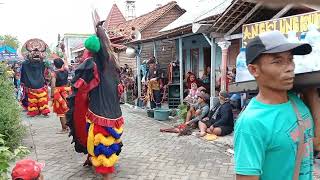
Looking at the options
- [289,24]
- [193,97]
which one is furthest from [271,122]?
[193,97]

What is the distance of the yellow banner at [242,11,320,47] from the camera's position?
569cm

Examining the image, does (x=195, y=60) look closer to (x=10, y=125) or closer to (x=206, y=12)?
(x=206, y=12)

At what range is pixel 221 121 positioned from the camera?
26.5 feet

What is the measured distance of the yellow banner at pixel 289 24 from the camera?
224 inches

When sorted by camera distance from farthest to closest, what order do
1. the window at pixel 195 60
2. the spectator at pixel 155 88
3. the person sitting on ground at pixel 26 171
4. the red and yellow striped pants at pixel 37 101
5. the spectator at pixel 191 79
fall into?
the window at pixel 195 60, the spectator at pixel 155 88, the spectator at pixel 191 79, the red and yellow striped pants at pixel 37 101, the person sitting on ground at pixel 26 171

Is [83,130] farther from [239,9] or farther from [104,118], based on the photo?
[239,9]

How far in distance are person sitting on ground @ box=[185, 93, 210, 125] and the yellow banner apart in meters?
2.44

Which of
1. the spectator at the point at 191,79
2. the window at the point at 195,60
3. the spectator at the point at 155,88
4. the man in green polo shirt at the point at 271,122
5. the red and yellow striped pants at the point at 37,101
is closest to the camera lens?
the man in green polo shirt at the point at 271,122

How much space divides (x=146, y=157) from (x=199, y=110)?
3029 millimetres

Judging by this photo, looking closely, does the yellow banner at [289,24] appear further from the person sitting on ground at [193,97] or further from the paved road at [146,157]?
the person sitting on ground at [193,97]

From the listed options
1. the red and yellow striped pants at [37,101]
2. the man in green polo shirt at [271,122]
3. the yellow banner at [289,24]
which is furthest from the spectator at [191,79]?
the man in green polo shirt at [271,122]

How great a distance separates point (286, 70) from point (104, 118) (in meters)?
3.36

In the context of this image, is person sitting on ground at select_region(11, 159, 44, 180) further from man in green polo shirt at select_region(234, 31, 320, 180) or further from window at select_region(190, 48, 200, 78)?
window at select_region(190, 48, 200, 78)

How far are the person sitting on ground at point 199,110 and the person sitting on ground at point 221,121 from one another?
0.52 m
